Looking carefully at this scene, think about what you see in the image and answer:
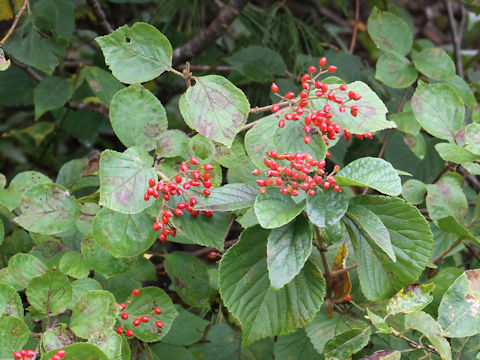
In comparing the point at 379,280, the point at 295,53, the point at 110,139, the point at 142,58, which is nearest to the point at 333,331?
the point at 379,280

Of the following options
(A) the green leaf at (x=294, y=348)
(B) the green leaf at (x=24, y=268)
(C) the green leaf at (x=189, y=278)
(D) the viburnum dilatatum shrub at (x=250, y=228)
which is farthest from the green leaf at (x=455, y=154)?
(B) the green leaf at (x=24, y=268)

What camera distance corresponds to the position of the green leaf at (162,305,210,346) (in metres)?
1.20

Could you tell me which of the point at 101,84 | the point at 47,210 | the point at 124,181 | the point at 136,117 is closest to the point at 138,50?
the point at 136,117

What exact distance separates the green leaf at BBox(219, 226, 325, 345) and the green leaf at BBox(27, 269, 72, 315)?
0.27 m

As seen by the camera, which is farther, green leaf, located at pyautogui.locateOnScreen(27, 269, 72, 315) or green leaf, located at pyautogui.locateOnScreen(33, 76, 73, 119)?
green leaf, located at pyautogui.locateOnScreen(33, 76, 73, 119)

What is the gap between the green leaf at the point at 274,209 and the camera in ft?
2.62

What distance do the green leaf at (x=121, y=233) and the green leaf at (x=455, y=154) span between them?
572mm

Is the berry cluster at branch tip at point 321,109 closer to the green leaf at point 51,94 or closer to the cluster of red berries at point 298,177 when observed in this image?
the cluster of red berries at point 298,177

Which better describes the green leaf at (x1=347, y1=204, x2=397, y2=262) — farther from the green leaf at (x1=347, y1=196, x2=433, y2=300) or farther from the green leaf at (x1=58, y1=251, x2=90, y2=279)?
the green leaf at (x1=58, y1=251, x2=90, y2=279)

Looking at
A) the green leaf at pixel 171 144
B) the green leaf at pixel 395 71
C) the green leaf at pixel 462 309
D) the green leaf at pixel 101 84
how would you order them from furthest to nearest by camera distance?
the green leaf at pixel 101 84
the green leaf at pixel 395 71
the green leaf at pixel 171 144
the green leaf at pixel 462 309

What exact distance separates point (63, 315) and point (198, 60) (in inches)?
46.2

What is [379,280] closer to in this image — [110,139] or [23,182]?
[23,182]

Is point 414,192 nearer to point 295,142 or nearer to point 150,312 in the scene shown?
point 295,142

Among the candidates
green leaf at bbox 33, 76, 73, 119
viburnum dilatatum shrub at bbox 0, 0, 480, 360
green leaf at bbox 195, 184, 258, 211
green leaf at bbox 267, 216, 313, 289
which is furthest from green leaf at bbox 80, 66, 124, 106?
green leaf at bbox 267, 216, 313, 289
